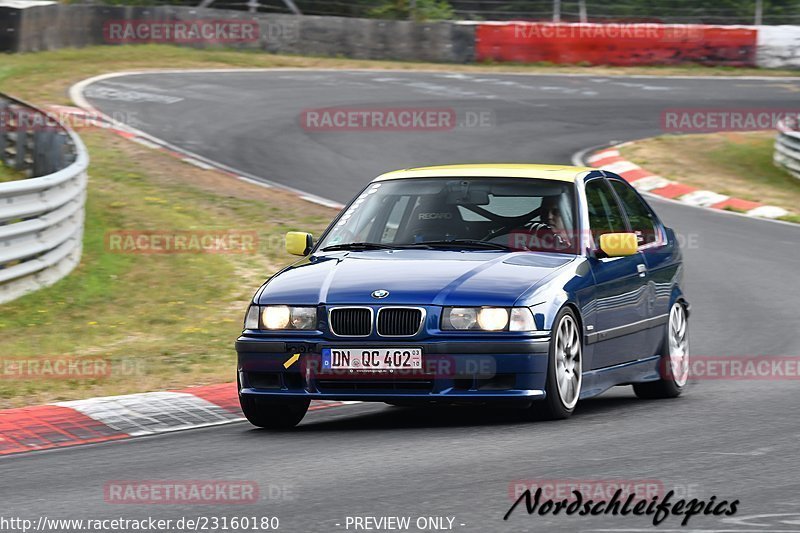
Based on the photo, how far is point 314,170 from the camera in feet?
69.9

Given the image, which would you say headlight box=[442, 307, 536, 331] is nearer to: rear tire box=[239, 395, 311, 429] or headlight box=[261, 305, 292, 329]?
headlight box=[261, 305, 292, 329]

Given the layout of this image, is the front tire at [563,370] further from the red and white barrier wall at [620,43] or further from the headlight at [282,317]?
the red and white barrier wall at [620,43]

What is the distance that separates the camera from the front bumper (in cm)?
768

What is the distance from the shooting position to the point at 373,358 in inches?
305

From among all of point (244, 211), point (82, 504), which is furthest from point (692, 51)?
point (82, 504)

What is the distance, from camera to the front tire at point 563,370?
7.86 meters

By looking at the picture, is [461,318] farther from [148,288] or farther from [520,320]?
[148,288]

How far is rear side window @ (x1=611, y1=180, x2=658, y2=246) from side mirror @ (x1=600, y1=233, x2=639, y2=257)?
1.06 m

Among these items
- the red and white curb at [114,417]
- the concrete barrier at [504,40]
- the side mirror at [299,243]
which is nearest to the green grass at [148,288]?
the red and white curb at [114,417]

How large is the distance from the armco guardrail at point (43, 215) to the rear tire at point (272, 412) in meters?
4.94

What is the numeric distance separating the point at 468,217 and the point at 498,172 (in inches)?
16.9

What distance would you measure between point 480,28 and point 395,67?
2.52 m

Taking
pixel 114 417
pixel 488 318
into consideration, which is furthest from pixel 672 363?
pixel 114 417

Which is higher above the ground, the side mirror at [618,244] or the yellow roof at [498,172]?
the yellow roof at [498,172]
